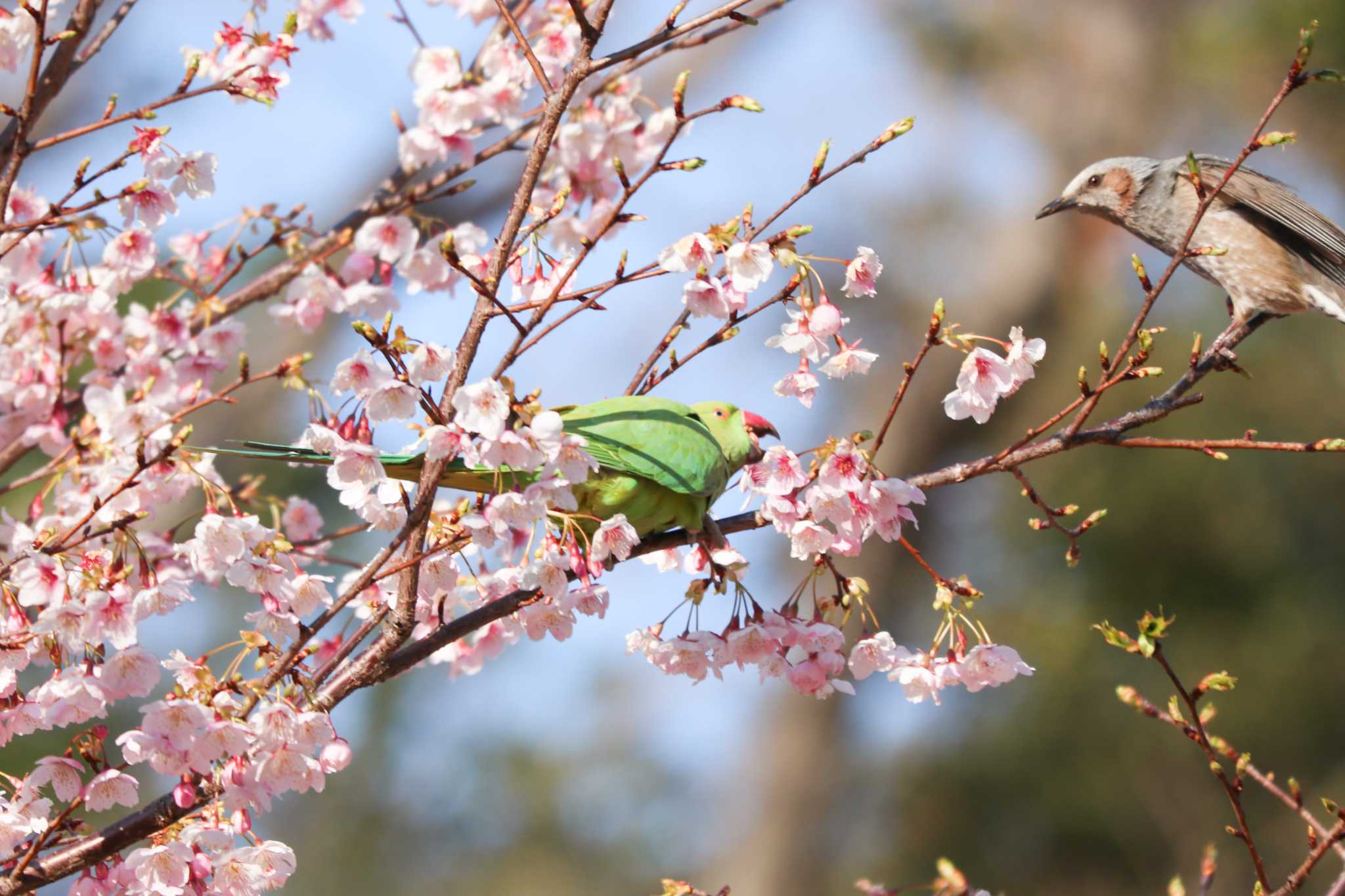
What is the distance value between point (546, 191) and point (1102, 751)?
9476mm

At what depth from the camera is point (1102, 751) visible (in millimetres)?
10734

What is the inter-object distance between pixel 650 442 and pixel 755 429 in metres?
0.54

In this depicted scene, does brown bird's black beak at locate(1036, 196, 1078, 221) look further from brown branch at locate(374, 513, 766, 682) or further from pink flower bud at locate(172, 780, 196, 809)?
pink flower bud at locate(172, 780, 196, 809)

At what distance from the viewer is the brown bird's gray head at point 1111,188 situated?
360cm

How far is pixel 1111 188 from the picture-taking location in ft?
12.0

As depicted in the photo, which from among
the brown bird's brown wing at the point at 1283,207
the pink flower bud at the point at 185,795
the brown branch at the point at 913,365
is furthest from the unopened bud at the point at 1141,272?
the pink flower bud at the point at 185,795

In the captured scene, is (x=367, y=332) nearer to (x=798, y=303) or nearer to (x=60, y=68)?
(x=798, y=303)

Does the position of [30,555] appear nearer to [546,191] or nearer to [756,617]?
[756,617]

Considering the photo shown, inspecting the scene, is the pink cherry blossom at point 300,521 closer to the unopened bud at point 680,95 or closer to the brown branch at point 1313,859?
the unopened bud at point 680,95

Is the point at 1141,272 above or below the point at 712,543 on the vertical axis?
above

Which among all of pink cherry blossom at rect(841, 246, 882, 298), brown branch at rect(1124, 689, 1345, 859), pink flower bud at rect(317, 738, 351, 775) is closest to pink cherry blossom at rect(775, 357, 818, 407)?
pink cherry blossom at rect(841, 246, 882, 298)

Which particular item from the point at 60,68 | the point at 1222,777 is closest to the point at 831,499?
the point at 1222,777

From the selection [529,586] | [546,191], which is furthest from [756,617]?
[546,191]

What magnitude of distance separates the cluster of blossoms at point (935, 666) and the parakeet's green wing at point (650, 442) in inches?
19.7
